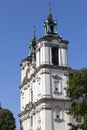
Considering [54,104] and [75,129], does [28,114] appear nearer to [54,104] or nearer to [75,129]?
[54,104]

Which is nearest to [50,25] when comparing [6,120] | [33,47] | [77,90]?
[33,47]

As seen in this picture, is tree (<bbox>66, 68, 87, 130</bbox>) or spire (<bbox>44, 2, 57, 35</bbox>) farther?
spire (<bbox>44, 2, 57, 35</bbox>)

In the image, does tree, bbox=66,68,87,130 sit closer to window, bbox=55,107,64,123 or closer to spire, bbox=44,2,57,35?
window, bbox=55,107,64,123

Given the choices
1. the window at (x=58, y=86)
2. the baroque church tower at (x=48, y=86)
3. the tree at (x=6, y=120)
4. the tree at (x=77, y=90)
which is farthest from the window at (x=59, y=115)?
the tree at (x=77, y=90)

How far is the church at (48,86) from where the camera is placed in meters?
49.9

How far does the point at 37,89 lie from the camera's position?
175ft

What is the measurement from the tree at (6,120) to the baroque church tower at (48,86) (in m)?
2.44

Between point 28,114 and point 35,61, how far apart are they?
309 inches

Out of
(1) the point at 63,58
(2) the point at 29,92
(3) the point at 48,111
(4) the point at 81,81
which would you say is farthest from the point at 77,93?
(2) the point at 29,92

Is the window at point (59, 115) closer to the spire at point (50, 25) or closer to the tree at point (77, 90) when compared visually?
the spire at point (50, 25)

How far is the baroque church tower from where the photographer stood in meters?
49.9

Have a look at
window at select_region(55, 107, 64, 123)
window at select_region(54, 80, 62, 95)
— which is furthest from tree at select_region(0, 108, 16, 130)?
window at select_region(54, 80, 62, 95)

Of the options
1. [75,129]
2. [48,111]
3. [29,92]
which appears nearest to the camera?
[75,129]

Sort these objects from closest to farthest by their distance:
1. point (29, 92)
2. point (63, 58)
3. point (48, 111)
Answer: point (48, 111) < point (63, 58) < point (29, 92)
